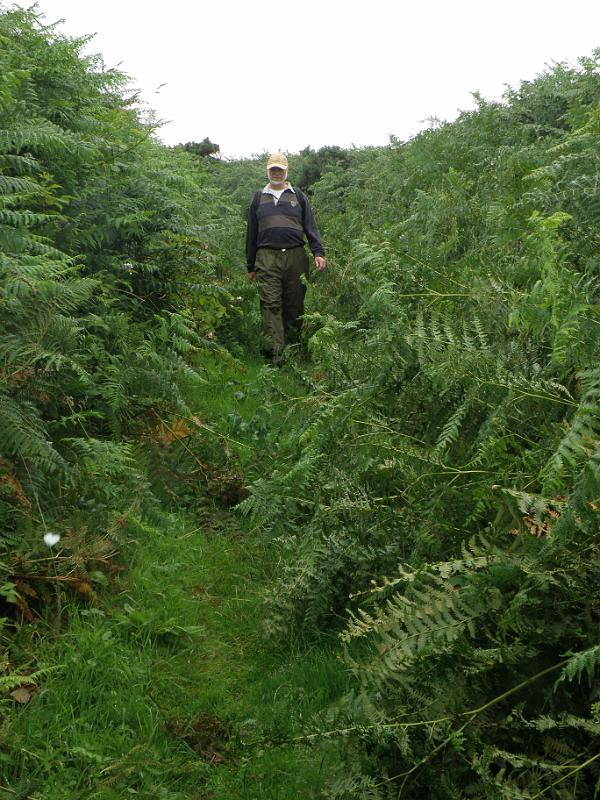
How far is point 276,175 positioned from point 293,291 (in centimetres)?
132

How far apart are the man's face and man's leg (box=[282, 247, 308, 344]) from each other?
791 millimetres

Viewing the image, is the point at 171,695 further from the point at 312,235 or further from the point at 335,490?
the point at 312,235

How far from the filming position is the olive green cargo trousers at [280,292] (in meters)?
9.57

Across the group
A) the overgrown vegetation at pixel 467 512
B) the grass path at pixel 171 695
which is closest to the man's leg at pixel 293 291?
the overgrown vegetation at pixel 467 512

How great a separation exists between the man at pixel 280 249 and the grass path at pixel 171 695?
5.00 metres

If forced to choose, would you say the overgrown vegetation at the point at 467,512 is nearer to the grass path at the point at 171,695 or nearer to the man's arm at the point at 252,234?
the grass path at the point at 171,695

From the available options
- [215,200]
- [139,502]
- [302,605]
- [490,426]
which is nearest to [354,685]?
[302,605]

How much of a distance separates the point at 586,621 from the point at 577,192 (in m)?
2.76

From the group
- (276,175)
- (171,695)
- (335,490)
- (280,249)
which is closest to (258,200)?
(276,175)

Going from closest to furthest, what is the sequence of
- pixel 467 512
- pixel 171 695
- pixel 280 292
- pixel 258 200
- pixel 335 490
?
pixel 467 512, pixel 171 695, pixel 335 490, pixel 280 292, pixel 258 200

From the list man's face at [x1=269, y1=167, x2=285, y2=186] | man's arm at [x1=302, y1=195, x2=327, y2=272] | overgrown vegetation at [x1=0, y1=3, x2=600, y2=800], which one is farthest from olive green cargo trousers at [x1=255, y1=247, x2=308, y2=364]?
overgrown vegetation at [x1=0, y1=3, x2=600, y2=800]

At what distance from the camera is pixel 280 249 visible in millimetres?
9773

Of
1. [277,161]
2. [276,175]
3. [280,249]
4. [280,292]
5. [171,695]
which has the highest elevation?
[277,161]

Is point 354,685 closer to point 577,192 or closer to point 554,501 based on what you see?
point 554,501
